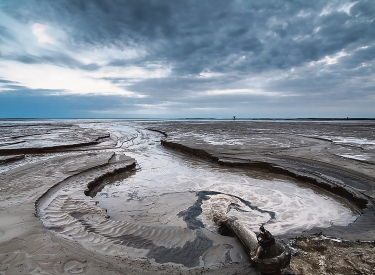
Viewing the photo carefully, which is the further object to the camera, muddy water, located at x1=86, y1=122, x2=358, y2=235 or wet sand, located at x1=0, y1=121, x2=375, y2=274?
muddy water, located at x1=86, y1=122, x2=358, y2=235

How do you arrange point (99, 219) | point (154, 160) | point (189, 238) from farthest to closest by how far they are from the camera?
point (154, 160)
point (99, 219)
point (189, 238)

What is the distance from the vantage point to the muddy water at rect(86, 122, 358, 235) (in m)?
4.99

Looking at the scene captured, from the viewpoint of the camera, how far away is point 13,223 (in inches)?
167

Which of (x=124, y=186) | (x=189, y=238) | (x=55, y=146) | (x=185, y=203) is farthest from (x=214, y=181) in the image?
(x=55, y=146)

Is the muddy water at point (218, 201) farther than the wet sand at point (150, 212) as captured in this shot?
Yes

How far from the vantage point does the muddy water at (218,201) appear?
4988mm

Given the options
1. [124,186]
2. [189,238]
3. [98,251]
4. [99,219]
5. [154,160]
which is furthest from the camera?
[154,160]

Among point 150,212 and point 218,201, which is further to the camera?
point 218,201

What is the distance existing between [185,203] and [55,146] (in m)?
11.8

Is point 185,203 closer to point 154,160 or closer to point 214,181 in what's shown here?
point 214,181

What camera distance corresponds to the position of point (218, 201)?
6055 mm

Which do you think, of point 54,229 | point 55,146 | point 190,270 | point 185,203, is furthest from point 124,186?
point 55,146

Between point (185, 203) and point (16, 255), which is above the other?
point (16, 255)

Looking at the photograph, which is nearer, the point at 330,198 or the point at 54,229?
the point at 54,229
